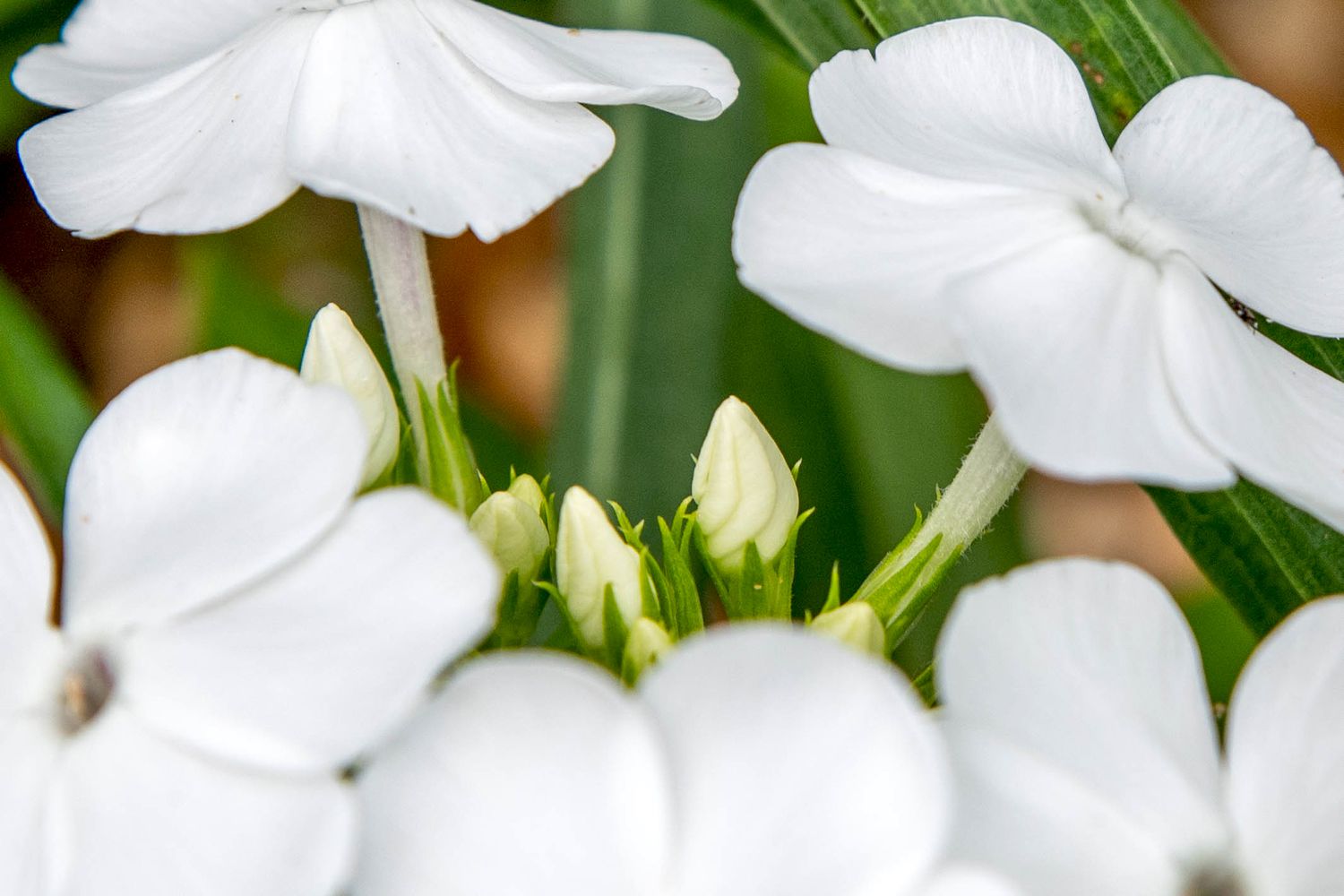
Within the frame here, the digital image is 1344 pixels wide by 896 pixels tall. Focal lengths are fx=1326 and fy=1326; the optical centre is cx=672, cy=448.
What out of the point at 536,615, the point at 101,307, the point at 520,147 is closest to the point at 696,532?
the point at 536,615

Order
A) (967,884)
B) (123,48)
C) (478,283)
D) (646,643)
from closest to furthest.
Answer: (967,884) → (646,643) → (123,48) → (478,283)

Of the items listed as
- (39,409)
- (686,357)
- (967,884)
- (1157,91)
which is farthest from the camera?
(686,357)

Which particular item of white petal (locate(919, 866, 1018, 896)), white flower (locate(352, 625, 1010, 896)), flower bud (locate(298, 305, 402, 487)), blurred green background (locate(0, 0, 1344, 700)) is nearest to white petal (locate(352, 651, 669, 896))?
white flower (locate(352, 625, 1010, 896))

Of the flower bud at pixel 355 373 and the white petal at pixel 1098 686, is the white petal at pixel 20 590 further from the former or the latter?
the white petal at pixel 1098 686

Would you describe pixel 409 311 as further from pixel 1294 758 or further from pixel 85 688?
pixel 1294 758

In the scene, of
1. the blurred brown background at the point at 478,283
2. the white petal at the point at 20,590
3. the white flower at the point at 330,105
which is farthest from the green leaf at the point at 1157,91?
the blurred brown background at the point at 478,283

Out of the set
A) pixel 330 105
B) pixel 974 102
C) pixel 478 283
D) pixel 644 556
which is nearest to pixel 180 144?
pixel 330 105

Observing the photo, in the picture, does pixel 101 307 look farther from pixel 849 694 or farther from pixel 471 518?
pixel 849 694
